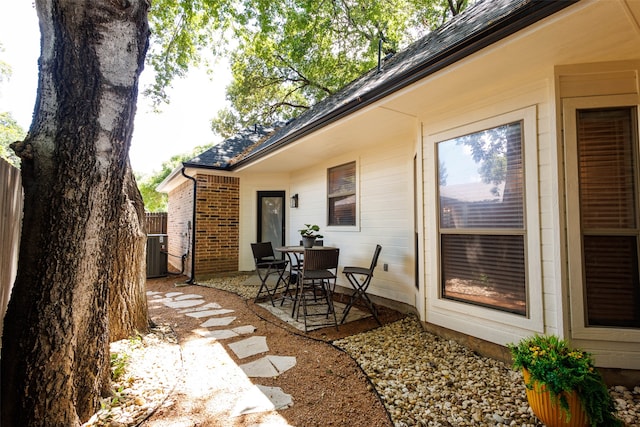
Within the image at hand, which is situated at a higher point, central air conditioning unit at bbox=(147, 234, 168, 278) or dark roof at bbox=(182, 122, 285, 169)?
dark roof at bbox=(182, 122, 285, 169)

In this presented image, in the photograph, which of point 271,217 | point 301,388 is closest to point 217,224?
point 271,217

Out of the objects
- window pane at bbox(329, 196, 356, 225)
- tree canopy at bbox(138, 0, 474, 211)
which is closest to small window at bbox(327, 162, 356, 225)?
window pane at bbox(329, 196, 356, 225)

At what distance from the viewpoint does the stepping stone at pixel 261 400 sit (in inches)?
77.4

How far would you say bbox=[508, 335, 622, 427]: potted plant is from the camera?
1.56 m

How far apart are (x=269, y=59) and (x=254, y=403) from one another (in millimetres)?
10692

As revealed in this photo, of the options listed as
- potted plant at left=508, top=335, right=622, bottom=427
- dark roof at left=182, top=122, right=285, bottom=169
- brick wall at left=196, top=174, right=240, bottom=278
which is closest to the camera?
potted plant at left=508, top=335, right=622, bottom=427

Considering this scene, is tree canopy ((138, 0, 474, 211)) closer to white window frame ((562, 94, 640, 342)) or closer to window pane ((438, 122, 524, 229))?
window pane ((438, 122, 524, 229))

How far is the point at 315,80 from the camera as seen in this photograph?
1124 centimetres

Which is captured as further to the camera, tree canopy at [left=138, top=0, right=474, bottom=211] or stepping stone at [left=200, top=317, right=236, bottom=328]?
tree canopy at [left=138, top=0, right=474, bottom=211]

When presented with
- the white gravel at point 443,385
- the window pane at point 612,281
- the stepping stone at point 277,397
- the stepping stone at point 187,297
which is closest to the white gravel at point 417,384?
the white gravel at point 443,385

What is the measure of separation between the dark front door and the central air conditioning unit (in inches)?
99.2

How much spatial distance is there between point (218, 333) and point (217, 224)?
157 inches

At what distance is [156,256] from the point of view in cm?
730

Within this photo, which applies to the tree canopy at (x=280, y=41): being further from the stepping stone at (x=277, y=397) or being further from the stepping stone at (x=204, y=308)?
the stepping stone at (x=277, y=397)
